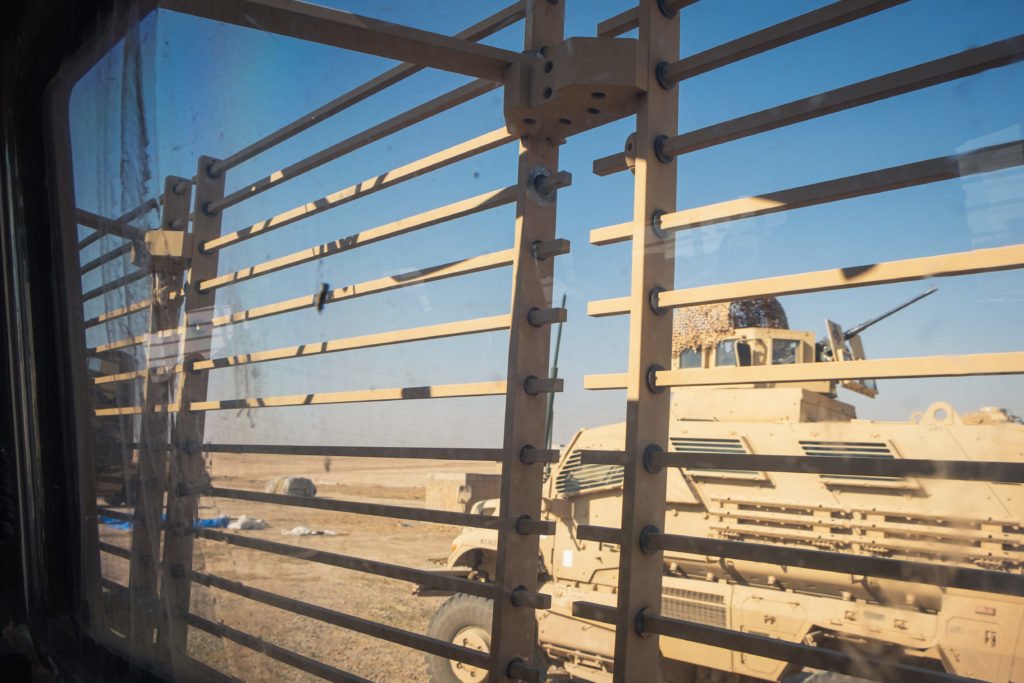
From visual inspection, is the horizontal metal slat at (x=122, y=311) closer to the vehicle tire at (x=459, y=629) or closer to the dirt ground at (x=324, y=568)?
the dirt ground at (x=324, y=568)

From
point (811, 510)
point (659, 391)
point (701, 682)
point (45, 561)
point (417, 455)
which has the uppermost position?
point (659, 391)

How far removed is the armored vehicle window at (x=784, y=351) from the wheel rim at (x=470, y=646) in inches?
44.0

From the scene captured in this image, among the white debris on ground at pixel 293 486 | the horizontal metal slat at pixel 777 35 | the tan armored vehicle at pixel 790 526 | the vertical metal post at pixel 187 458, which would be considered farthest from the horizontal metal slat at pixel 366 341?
the horizontal metal slat at pixel 777 35

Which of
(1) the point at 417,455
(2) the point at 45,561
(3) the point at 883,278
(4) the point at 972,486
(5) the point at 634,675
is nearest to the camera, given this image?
(4) the point at 972,486

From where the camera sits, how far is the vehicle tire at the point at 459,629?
8.78ft

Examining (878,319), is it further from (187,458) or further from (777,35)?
(187,458)

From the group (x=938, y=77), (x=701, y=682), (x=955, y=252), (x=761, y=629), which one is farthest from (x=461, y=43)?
(x=701, y=682)

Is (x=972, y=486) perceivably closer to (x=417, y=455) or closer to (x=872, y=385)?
(x=872, y=385)

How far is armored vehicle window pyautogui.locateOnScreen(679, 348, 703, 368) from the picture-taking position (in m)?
2.33

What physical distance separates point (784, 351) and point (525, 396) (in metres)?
0.67

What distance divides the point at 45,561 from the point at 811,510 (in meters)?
2.41

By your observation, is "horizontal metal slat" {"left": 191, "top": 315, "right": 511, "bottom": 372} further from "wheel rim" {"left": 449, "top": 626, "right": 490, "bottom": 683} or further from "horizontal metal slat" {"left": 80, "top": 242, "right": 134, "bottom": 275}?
"wheel rim" {"left": 449, "top": 626, "right": 490, "bottom": 683}

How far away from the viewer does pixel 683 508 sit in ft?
11.0

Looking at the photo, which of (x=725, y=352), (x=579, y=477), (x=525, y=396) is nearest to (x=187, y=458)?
(x=525, y=396)
